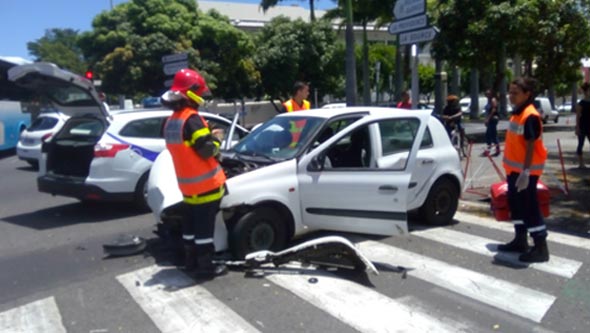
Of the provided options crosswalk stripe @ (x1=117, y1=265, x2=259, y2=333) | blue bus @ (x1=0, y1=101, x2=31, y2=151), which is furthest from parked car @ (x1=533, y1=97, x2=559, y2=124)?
crosswalk stripe @ (x1=117, y1=265, x2=259, y2=333)

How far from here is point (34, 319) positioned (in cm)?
511

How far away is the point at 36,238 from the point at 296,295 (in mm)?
4500

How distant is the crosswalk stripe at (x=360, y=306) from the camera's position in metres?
4.77

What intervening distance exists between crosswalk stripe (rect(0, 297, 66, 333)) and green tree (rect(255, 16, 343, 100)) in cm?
2771

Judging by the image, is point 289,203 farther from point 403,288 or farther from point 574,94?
point 574,94

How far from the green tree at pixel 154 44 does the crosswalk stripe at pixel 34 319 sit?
67.0 feet

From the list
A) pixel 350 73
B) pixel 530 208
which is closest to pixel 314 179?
pixel 530 208

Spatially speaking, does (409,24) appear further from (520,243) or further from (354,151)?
(520,243)

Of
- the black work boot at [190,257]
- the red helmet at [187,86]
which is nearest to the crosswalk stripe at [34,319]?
the black work boot at [190,257]

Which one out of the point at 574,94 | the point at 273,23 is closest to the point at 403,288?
the point at 273,23

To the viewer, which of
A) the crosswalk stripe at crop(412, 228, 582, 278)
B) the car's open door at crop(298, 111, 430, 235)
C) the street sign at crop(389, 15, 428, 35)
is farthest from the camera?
the street sign at crop(389, 15, 428, 35)

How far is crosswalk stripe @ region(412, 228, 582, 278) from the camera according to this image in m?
6.19

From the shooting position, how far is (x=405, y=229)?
627 cm

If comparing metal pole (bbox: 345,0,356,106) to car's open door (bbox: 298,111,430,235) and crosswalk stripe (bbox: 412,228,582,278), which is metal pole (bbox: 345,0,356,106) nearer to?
crosswalk stripe (bbox: 412,228,582,278)
